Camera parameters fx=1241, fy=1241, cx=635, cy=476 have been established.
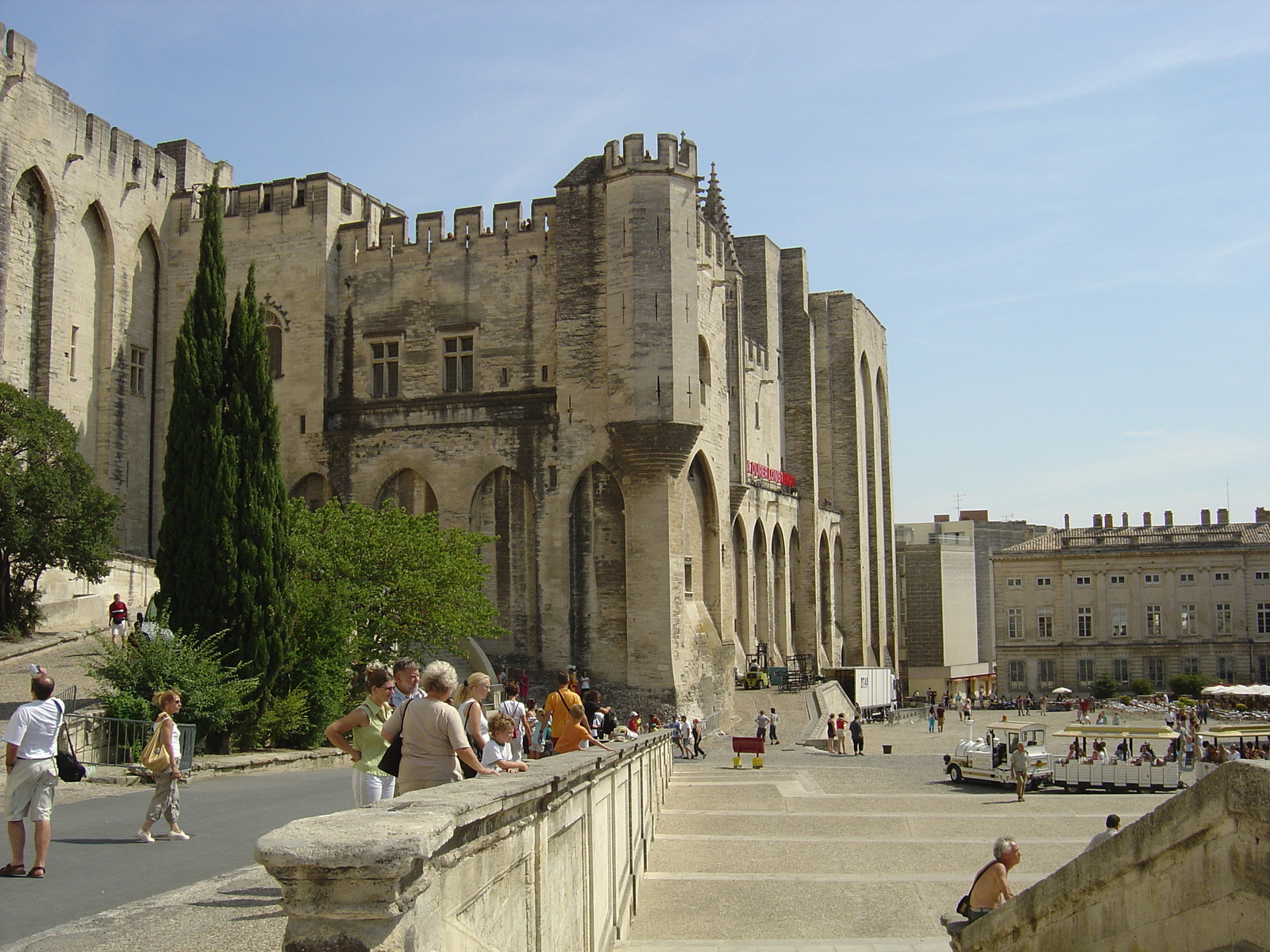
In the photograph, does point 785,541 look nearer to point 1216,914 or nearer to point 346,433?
point 346,433

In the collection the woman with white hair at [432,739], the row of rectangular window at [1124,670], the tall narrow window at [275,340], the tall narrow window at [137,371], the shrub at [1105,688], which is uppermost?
the tall narrow window at [275,340]

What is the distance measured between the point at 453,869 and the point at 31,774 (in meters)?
5.72

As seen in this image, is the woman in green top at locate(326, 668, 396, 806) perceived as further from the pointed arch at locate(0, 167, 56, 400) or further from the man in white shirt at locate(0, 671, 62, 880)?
the pointed arch at locate(0, 167, 56, 400)

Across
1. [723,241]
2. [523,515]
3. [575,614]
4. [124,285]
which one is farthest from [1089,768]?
[124,285]

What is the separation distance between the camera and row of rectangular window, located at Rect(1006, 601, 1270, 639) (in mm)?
66250

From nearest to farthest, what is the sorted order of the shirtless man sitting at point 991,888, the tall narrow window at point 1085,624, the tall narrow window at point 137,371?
the shirtless man sitting at point 991,888, the tall narrow window at point 137,371, the tall narrow window at point 1085,624

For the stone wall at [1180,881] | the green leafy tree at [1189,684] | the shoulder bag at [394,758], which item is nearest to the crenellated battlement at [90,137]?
the shoulder bag at [394,758]

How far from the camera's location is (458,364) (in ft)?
107

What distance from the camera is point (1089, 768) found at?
21859mm

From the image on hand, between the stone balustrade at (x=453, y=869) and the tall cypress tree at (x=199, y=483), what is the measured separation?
529 inches

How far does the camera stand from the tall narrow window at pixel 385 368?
109ft

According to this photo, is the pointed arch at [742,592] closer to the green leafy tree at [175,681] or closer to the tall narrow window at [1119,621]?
the green leafy tree at [175,681]

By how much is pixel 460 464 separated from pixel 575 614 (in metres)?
4.96

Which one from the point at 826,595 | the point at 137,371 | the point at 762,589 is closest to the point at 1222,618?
the point at 826,595
